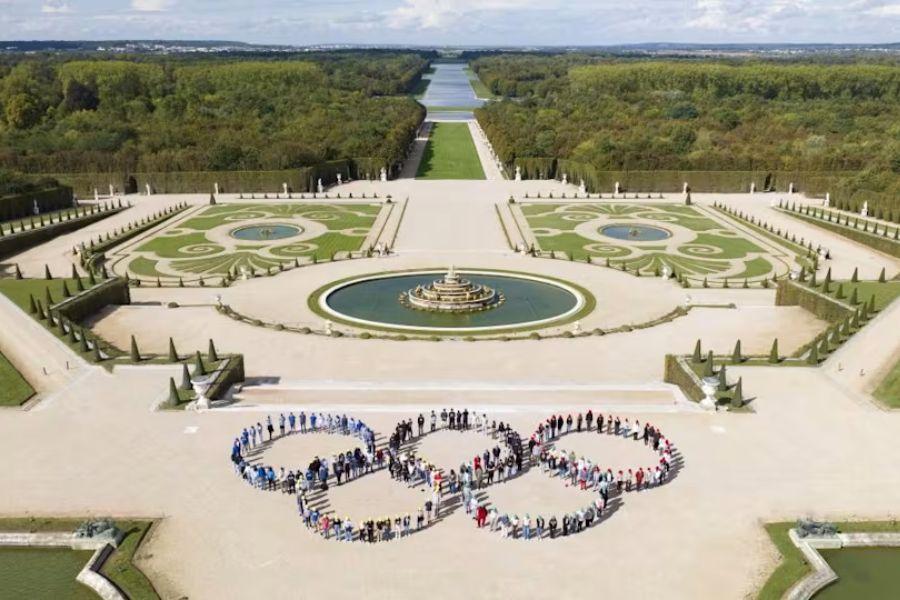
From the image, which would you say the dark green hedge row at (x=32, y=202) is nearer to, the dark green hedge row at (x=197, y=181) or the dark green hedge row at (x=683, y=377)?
the dark green hedge row at (x=197, y=181)

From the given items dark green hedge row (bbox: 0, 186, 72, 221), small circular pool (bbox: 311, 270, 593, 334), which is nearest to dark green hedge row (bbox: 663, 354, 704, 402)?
small circular pool (bbox: 311, 270, 593, 334)

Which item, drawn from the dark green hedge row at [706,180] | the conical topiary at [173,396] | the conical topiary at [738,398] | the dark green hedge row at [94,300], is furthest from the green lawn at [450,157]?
the conical topiary at [738,398]

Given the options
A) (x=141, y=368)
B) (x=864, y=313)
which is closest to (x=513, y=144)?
(x=864, y=313)

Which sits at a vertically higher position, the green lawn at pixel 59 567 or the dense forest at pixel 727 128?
the dense forest at pixel 727 128

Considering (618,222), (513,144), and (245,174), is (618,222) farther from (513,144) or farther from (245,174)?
(245,174)

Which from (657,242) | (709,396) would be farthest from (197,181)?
(709,396)

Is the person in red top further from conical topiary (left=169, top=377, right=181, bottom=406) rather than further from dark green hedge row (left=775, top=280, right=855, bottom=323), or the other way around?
dark green hedge row (left=775, top=280, right=855, bottom=323)
